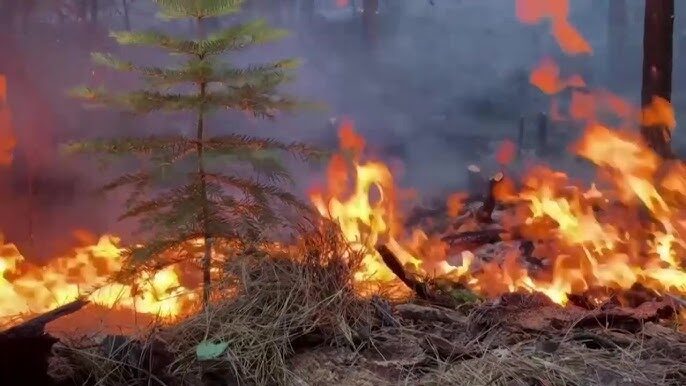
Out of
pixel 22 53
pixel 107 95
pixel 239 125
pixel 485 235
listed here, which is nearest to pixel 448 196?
pixel 485 235

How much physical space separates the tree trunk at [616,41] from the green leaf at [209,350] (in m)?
4.80

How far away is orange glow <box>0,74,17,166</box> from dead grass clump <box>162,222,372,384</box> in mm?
4223

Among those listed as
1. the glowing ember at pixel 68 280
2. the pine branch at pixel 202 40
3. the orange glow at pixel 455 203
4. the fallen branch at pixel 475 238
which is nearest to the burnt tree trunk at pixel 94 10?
the glowing ember at pixel 68 280

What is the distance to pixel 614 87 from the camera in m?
6.52

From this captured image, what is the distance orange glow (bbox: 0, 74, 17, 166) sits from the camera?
684cm

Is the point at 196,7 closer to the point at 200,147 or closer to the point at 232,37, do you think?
the point at 232,37

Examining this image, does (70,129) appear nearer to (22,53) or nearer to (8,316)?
(22,53)

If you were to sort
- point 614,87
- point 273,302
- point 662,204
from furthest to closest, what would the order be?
point 614,87, point 662,204, point 273,302

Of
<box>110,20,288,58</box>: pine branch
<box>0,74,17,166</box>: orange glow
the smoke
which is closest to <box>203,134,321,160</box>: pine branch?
<box>110,20,288,58</box>: pine branch

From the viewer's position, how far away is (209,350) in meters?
3.20

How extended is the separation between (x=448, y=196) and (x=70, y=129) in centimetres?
376

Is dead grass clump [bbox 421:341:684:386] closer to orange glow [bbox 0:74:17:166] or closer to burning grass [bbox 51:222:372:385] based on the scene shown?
burning grass [bbox 51:222:372:385]

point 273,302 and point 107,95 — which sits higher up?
point 107,95

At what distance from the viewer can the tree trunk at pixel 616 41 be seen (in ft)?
21.1
